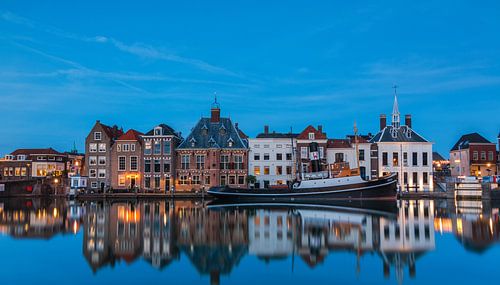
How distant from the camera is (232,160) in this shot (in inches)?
2581

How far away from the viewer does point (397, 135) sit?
6750 cm

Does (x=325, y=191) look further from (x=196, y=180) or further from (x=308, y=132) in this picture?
(x=196, y=180)

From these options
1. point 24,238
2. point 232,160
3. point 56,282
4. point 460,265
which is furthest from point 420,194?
point 56,282

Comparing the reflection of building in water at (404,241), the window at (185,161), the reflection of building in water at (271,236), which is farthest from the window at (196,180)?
the reflection of building in water at (404,241)

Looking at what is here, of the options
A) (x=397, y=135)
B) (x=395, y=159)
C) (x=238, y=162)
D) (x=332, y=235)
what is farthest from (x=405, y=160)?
(x=332, y=235)

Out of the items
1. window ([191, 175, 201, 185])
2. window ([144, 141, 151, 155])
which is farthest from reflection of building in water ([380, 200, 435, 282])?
window ([144, 141, 151, 155])

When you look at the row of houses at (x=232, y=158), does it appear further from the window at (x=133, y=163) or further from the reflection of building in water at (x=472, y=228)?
the reflection of building in water at (x=472, y=228)

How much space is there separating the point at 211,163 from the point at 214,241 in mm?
41507

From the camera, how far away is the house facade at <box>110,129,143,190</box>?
66.9 metres

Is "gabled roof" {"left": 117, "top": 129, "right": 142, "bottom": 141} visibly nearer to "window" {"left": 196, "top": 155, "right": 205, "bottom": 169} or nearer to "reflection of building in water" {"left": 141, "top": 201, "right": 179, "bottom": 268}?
"window" {"left": 196, "top": 155, "right": 205, "bottom": 169}

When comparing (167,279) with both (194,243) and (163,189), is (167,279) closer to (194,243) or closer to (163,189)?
(194,243)

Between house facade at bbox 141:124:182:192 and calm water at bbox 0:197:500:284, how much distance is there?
31.7 meters

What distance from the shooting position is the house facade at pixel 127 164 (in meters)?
66.9

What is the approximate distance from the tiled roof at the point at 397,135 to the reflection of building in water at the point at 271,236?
1386 inches
